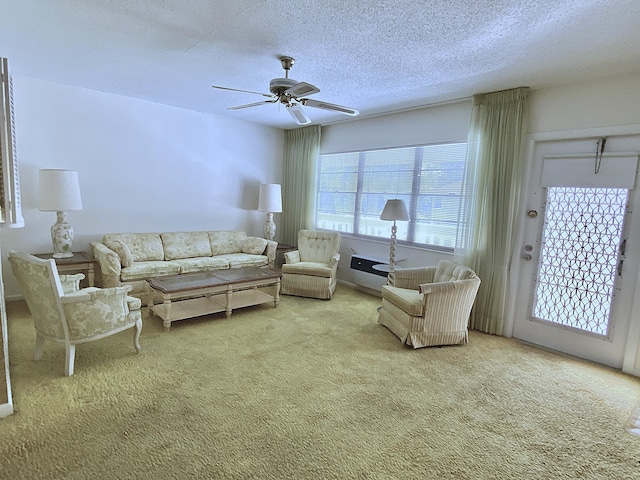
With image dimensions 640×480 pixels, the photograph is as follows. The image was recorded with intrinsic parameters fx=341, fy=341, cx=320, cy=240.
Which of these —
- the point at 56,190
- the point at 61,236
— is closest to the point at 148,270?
the point at 61,236

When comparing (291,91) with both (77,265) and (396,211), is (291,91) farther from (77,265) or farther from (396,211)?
(77,265)

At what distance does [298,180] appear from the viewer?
19.5 feet

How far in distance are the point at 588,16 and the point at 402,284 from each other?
8.85ft

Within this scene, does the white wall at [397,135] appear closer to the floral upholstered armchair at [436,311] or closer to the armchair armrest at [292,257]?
→ the armchair armrest at [292,257]

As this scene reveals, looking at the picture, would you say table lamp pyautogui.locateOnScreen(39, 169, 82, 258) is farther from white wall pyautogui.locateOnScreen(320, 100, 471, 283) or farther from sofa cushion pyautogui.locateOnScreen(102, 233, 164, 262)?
white wall pyautogui.locateOnScreen(320, 100, 471, 283)

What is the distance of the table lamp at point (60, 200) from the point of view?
12.1ft

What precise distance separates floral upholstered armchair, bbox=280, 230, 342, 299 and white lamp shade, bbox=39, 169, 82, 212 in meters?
2.64

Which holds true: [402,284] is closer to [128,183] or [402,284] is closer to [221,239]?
[221,239]

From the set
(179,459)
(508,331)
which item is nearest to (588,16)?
(508,331)

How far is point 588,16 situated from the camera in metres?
2.07

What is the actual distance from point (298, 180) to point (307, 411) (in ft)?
A: 14.2

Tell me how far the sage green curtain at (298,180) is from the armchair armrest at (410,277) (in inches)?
91.8

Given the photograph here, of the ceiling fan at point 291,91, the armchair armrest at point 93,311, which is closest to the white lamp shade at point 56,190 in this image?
the armchair armrest at point 93,311

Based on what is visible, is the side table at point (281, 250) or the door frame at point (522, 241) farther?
the side table at point (281, 250)
